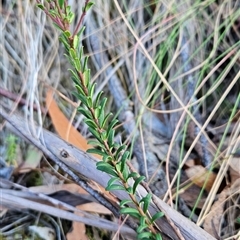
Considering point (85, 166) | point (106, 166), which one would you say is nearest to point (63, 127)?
point (85, 166)

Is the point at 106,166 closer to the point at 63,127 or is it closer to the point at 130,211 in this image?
the point at 130,211

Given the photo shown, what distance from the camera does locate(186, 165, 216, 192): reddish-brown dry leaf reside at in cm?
84

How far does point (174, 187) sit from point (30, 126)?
1.02 feet

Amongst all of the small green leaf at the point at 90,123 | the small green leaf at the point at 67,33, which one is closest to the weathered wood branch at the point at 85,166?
the small green leaf at the point at 90,123

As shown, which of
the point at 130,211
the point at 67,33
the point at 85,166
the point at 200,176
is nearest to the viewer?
the point at 67,33

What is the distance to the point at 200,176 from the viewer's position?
2.76ft

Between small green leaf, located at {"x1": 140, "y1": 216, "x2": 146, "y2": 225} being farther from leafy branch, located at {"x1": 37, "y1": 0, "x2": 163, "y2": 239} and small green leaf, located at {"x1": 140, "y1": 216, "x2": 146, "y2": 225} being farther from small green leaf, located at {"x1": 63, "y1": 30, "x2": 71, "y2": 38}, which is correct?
small green leaf, located at {"x1": 63, "y1": 30, "x2": 71, "y2": 38}

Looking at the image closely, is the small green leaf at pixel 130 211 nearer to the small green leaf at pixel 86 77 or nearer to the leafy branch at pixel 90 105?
the leafy branch at pixel 90 105

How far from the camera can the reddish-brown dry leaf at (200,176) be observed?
2.74 feet

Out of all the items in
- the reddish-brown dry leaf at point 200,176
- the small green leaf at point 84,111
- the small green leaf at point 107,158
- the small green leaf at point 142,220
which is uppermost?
the small green leaf at point 84,111

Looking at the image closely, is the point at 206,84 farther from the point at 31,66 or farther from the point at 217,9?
the point at 31,66

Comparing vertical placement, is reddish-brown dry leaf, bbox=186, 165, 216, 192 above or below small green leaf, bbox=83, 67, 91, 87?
below

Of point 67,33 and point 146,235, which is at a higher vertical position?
point 67,33

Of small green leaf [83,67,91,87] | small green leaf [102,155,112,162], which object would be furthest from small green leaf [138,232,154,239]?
small green leaf [83,67,91,87]
